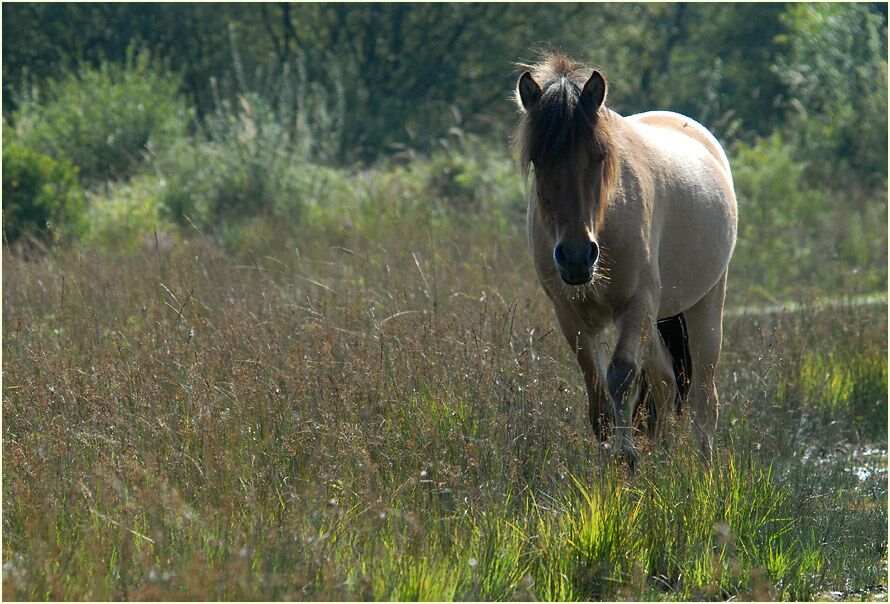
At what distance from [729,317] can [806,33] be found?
1266cm

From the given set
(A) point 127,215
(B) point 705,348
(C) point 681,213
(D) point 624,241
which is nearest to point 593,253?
(D) point 624,241

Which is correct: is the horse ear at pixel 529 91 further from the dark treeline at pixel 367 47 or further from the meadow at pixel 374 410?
the dark treeline at pixel 367 47

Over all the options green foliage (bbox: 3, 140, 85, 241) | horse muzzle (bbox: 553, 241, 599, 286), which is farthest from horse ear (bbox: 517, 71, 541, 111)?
green foliage (bbox: 3, 140, 85, 241)

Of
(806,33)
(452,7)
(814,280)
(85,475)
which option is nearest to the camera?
(85,475)

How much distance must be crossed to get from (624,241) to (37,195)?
27.5ft

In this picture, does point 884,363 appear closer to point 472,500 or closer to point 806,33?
point 472,500

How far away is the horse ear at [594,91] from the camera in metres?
5.32

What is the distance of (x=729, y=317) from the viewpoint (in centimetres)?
931

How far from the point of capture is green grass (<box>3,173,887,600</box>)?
4.08 metres

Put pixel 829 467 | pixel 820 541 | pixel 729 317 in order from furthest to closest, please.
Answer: pixel 729 317
pixel 829 467
pixel 820 541

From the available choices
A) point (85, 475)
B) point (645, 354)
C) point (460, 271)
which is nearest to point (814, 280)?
point (460, 271)

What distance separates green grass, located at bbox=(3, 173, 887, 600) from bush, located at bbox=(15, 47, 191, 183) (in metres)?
8.35

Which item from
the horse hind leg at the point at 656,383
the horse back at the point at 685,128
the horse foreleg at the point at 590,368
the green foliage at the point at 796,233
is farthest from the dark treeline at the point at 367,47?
the horse foreleg at the point at 590,368

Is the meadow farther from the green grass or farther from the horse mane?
the horse mane
